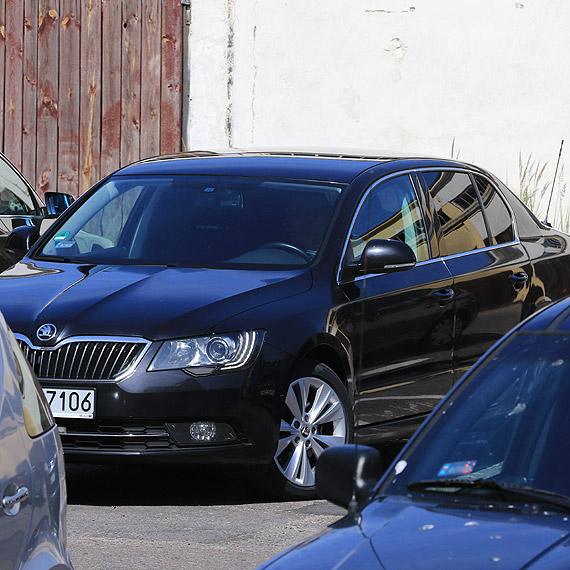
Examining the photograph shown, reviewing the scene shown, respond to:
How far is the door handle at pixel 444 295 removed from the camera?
24.4ft

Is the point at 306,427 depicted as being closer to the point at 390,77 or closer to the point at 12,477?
the point at 12,477

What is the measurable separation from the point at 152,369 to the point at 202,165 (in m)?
1.98

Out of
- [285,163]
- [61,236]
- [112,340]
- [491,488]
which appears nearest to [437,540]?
[491,488]

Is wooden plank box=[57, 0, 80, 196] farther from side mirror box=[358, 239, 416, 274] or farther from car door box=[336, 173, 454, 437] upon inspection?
side mirror box=[358, 239, 416, 274]

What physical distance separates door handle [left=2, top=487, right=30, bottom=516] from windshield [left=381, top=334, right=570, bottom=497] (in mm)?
871

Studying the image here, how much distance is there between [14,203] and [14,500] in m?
6.79

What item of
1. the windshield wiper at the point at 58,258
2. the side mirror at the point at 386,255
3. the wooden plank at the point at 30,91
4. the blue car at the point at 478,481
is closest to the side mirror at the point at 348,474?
the blue car at the point at 478,481

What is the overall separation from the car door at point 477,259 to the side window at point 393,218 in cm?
18

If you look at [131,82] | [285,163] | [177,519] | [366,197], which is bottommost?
[177,519]

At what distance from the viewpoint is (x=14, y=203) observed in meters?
9.73

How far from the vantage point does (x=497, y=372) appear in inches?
147

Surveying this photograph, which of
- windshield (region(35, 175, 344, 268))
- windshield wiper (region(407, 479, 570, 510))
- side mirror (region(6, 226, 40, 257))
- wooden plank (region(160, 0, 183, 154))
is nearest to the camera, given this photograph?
windshield wiper (region(407, 479, 570, 510))

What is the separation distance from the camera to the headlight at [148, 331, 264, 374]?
20.4 feet

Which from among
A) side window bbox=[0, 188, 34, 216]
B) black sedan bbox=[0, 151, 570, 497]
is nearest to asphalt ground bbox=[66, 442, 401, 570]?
black sedan bbox=[0, 151, 570, 497]
